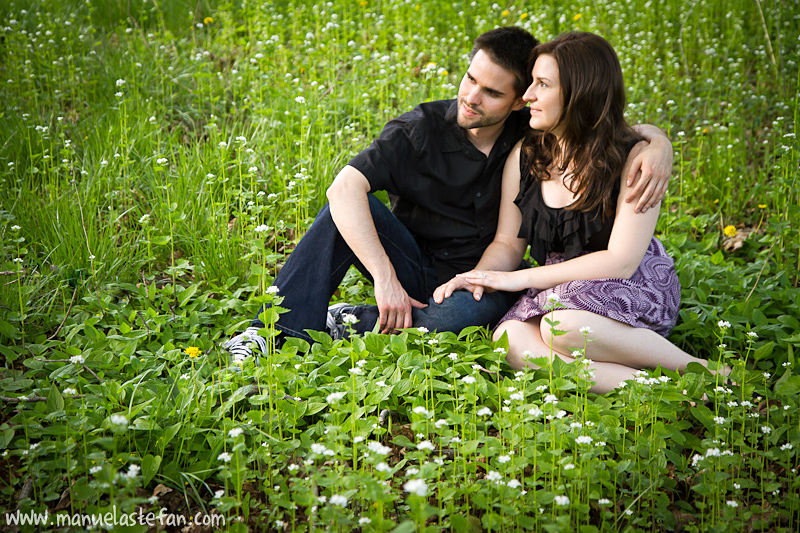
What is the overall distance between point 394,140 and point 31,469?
1919 mm

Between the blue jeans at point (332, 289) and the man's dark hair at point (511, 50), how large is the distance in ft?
2.73

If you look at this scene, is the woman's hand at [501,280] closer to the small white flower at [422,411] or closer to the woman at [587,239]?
the woman at [587,239]

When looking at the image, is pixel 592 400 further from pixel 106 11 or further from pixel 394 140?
pixel 106 11

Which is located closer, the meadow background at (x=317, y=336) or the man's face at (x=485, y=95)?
the meadow background at (x=317, y=336)

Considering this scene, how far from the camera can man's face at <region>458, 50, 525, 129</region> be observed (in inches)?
108

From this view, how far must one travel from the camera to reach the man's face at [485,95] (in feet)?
9.00

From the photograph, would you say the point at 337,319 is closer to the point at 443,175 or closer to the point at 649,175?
the point at 443,175

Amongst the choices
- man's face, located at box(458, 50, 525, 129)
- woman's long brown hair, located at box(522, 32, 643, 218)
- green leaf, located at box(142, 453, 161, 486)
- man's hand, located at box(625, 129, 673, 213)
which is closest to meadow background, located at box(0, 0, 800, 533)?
green leaf, located at box(142, 453, 161, 486)

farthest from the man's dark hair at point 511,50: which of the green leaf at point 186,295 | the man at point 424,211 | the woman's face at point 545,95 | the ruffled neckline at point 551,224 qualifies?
the green leaf at point 186,295

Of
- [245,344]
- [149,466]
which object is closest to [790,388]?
[245,344]

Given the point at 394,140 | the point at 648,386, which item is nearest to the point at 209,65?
the point at 394,140

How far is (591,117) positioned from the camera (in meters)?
2.61

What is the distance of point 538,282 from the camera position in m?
2.73

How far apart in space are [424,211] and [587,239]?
2.69 ft
